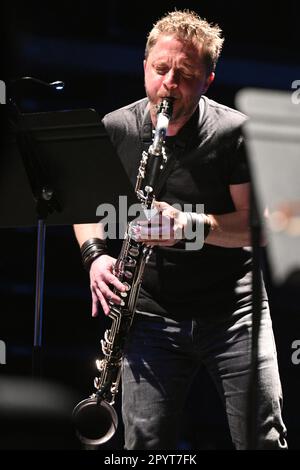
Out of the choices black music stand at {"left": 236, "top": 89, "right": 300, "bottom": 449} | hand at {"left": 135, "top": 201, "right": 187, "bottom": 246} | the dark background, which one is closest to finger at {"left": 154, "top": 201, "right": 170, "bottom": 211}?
hand at {"left": 135, "top": 201, "right": 187, "bottom": 246}

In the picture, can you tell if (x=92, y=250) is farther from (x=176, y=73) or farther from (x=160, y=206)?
(x=176, y=73)

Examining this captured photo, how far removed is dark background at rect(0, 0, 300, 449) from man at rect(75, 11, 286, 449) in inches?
56.2

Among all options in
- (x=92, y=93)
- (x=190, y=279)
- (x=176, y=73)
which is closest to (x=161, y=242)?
(x=190, y=279)

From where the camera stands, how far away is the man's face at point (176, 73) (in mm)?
2611

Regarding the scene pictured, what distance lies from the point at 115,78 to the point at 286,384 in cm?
180

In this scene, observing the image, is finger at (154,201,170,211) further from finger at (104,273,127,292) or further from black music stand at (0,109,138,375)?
finger at (104,273,127,292)

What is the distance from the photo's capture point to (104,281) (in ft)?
8.74

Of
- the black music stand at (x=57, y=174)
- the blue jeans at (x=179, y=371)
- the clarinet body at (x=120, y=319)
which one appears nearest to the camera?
the black music stand at (x=57, y=174)

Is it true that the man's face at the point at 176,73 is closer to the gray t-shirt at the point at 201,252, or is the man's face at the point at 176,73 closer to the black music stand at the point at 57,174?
the gray t-shirt at the point at 201,252

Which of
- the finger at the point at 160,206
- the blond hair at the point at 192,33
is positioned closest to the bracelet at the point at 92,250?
the finger at the point at 160,206

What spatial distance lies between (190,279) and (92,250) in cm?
35

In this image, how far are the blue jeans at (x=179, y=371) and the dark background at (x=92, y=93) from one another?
1.45 metres

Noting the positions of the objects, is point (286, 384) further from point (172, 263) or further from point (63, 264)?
point (172, 263)

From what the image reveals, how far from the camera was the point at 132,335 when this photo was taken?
105 inches
